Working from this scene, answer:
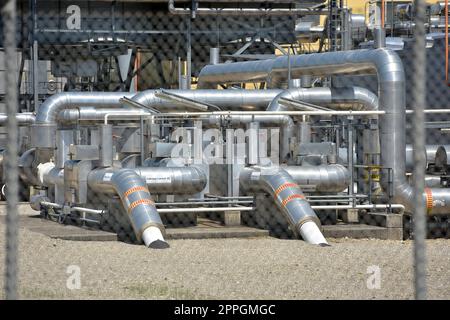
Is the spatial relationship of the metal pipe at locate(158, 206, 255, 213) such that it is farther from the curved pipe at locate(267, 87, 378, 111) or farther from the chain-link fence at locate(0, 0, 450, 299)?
the curved pipe at locate(267, 87, 378, 111)

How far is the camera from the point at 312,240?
10.8m

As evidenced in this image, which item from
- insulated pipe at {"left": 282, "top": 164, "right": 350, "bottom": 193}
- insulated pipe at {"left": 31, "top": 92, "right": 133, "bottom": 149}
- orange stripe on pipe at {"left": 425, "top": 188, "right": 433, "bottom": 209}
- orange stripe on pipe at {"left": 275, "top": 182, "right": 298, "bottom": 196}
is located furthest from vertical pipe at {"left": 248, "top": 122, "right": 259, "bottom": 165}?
insulated pipe at {"left": 31, "top": 92, "right": 133, "bottom": 149}

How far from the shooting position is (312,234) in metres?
10.9

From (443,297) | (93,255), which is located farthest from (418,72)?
(93,255)

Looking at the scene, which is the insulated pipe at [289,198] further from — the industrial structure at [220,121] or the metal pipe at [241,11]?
the metal pipe at [241,11]

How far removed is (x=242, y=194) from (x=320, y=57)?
13.2ft

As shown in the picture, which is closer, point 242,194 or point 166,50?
point 242,194

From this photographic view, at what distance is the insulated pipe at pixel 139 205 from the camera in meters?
10.4

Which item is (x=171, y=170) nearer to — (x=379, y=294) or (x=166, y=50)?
(x=379, y=294)

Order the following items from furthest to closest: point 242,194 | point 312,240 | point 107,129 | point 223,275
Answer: point 242,194 → point 107,129 → point 312,240 → point 223,275

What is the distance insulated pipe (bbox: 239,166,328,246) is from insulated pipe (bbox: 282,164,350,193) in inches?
17.2

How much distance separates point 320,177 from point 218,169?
49.1 inches

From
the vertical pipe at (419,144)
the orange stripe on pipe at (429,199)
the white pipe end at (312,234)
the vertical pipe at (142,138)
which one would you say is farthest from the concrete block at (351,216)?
the vertical pipe at (419,144)

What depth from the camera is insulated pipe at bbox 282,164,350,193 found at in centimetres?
1229
